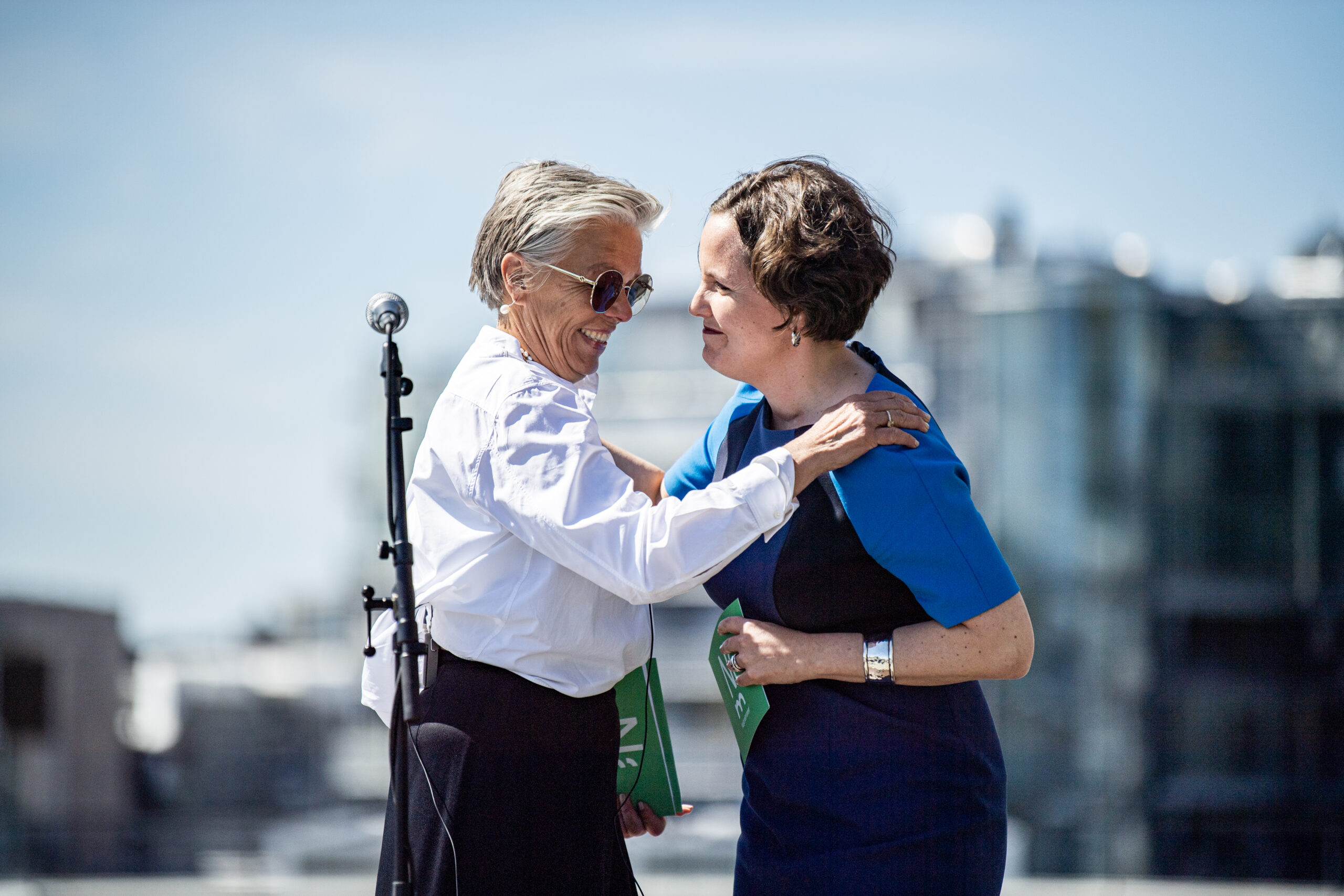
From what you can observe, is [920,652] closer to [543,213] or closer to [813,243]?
[813,243]

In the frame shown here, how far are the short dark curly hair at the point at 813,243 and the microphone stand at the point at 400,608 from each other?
0.61m

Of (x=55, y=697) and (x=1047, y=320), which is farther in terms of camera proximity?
(x=55, y=697)

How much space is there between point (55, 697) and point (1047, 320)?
85.0 ft

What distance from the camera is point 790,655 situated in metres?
1.90

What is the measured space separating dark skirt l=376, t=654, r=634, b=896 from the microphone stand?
4 cm

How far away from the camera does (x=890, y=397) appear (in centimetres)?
187

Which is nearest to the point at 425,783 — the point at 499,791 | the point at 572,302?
the point at 499,791

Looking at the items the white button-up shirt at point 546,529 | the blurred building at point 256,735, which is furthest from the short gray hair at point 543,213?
the blurred building at point 256,735

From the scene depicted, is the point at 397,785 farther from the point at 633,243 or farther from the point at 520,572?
the point at 633,243

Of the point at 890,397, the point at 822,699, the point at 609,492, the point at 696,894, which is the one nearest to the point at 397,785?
the point at 609,492

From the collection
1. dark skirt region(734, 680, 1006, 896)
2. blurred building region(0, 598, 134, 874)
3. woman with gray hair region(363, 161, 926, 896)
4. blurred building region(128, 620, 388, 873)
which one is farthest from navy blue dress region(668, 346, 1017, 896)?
blurred building region(0, 598, 134, 874)

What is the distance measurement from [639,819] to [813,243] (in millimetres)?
1114

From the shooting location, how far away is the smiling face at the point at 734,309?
196cm

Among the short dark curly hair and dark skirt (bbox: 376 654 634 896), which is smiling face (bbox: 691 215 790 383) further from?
dark skirt (bbox: 376 654 634 896)
